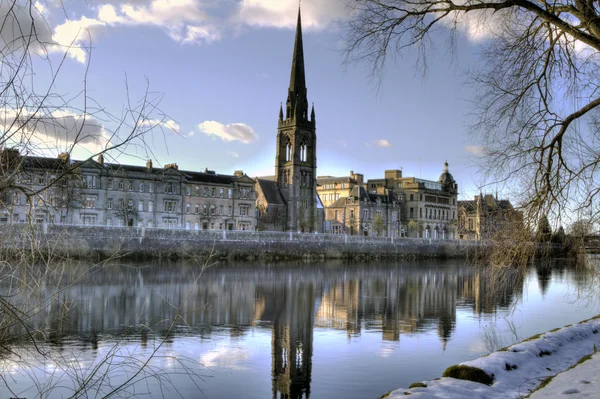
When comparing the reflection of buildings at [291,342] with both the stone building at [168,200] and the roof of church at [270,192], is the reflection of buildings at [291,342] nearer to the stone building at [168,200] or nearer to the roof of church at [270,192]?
the stone building at [168,200]

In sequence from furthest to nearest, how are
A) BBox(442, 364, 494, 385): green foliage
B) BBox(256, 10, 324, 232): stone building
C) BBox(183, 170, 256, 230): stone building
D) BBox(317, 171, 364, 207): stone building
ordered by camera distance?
BBox(317, 171, 364, 207): stone building < BBox(256, 10, 324, 232): stone building < BBox(183, 170, 256, 230): stone building < BBox(442, 364, 494, 385): green foliage

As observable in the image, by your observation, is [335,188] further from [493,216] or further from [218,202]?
[493,216]

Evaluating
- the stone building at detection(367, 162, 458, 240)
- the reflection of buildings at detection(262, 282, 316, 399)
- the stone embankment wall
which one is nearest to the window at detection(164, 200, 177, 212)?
the stone embankment wall

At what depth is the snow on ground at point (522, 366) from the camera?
320 inches

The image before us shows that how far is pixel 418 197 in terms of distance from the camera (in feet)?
398

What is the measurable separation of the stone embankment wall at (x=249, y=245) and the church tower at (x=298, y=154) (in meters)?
21.1

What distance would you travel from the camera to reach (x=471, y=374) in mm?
9008

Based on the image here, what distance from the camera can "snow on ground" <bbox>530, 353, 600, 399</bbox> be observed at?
7.37m

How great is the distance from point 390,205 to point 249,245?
190 feet

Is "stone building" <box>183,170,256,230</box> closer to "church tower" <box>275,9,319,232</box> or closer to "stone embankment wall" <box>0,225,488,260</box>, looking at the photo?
"church tower" <box>275,9,319,232</box>

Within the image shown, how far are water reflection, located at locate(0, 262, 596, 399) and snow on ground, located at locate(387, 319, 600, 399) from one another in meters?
1.30

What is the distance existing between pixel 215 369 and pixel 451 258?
7558 cm

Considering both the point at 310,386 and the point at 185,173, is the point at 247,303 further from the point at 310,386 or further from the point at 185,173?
the point at 185,173

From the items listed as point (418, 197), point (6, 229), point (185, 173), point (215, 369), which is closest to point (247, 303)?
point (215, 369)
